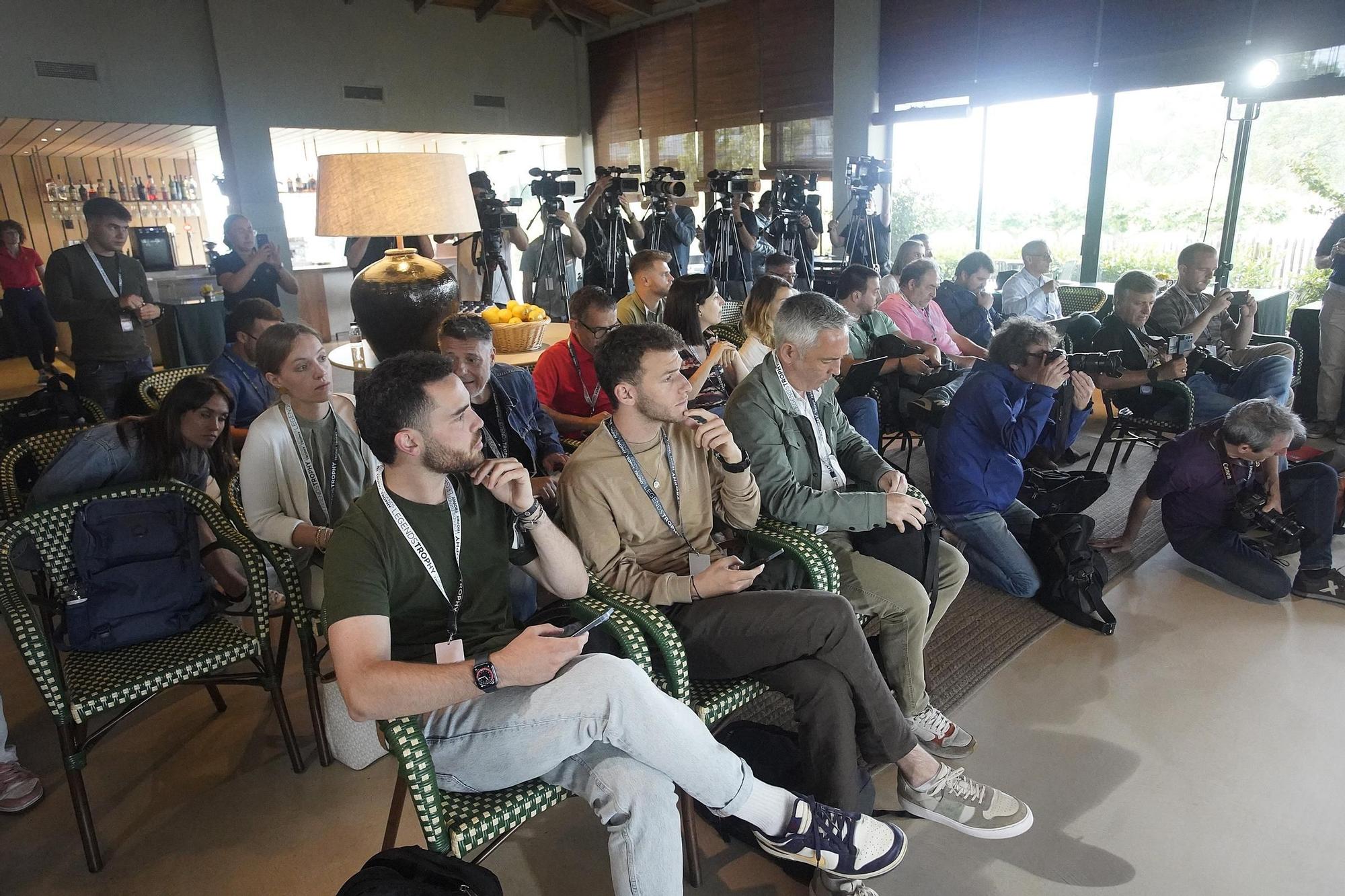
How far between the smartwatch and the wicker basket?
2.30 metres

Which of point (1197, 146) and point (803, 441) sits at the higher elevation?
point (1197, 146)

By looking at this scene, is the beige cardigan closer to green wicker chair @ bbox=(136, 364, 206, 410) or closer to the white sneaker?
green wicker chair @ bbox=(136, 364, 206, 410)

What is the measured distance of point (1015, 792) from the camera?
1976mm

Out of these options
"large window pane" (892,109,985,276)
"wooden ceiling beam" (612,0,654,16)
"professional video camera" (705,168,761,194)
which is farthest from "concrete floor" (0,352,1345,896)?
"wooden ceiling beam" (612,0,654,16)

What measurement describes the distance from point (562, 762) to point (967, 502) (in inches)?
73.0

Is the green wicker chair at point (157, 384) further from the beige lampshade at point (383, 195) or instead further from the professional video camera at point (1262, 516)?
the professional video camera at point (1262, 516)

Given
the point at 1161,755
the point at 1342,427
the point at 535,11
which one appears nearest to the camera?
the point at 1161,755

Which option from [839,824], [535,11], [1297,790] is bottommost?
[1297,790]

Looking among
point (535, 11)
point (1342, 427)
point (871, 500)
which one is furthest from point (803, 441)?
point (535, 11)

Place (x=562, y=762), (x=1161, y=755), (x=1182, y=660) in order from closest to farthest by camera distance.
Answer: (x=562, y=762) < (x=1161, y=755) < (x=1182, y=660)

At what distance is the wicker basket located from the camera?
11.4 feet

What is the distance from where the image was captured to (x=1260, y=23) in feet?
17.8

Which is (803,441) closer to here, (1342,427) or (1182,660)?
(1182,660)

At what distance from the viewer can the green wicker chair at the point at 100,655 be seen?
67.1 inches
